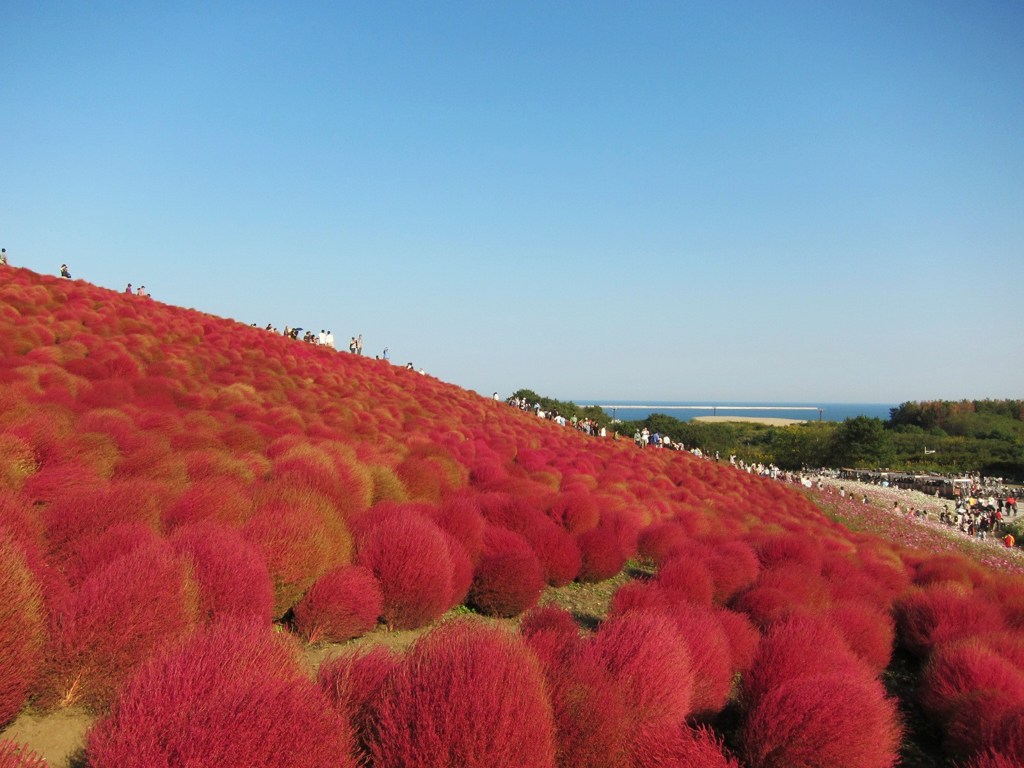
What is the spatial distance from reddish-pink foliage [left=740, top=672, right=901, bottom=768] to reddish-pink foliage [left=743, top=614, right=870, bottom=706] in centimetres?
41

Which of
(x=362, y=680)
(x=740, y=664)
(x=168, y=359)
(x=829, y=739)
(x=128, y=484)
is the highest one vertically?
(x=168, y=359)

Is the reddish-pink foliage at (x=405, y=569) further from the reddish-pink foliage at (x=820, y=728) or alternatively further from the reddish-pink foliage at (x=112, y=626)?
the reddish-pink foliage at (x=820, y=728)

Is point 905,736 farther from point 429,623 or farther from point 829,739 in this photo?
point 429,623

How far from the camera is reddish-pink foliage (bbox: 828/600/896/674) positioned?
253 inches

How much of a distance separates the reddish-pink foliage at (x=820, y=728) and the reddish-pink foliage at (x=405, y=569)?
2.83m

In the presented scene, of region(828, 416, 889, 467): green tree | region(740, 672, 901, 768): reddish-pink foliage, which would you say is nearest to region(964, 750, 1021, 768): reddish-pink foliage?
region(740, 672, 901, 768): reddish-pink foliage

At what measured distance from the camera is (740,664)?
562 centimetres

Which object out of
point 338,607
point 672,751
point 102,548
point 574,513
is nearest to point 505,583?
point 338,607

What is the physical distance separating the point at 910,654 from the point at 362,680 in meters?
7.13

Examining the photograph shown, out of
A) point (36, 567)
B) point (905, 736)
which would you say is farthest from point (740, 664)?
point (36, 567)

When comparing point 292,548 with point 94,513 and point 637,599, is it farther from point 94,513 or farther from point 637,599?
point 637,599

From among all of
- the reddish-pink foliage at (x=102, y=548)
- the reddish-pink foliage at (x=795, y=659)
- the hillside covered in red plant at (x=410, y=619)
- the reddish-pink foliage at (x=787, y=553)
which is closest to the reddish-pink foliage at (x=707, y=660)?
the hillside covered in red plant at (x=410, y=619)

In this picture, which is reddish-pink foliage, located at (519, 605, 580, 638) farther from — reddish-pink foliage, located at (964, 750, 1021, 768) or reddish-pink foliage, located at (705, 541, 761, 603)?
reddish-pink foliage, located at (705, 541, 761, 603)

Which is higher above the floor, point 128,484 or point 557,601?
point 128,484
